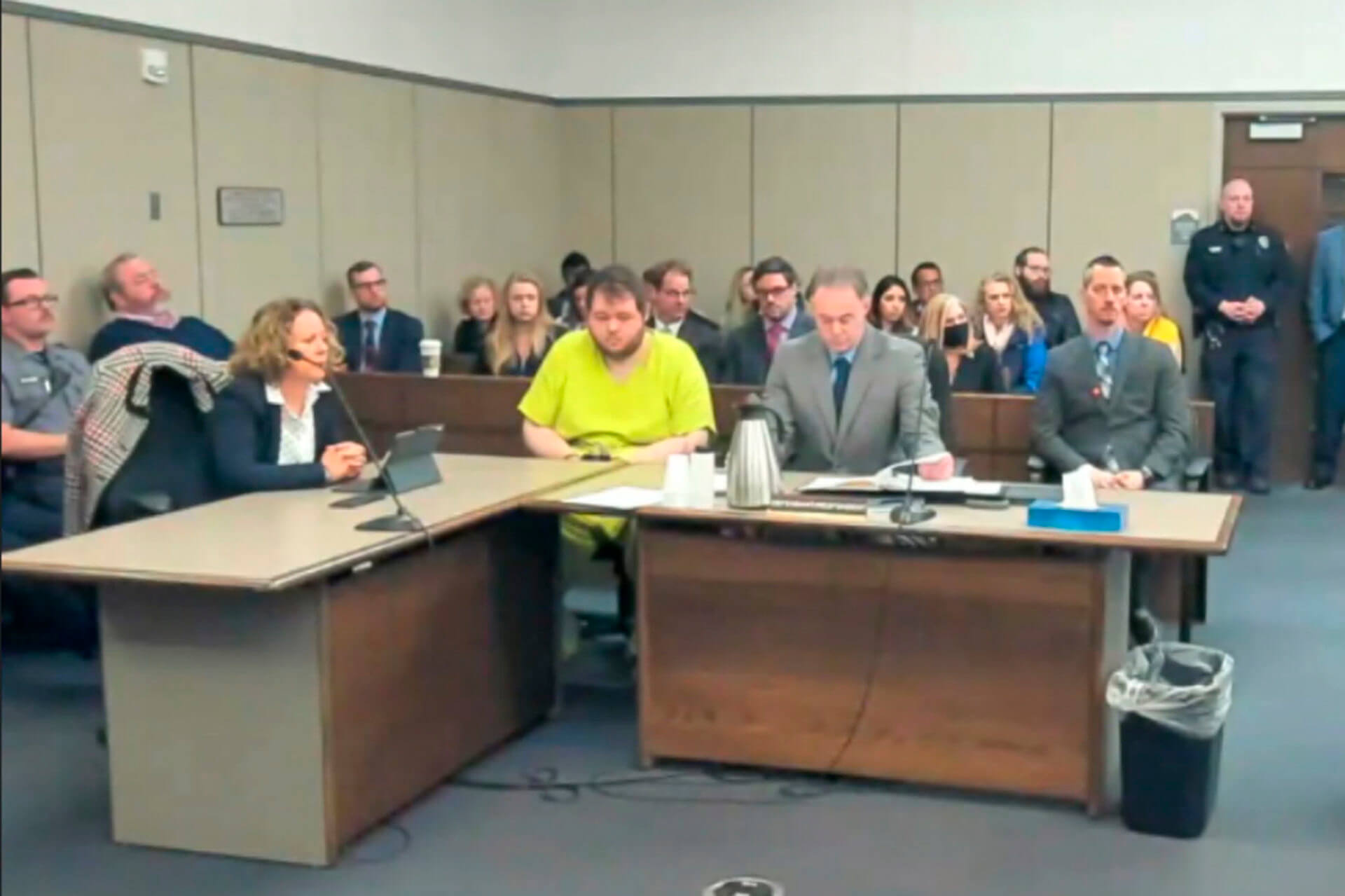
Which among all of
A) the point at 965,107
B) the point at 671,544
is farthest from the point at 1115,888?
the point at 965,107

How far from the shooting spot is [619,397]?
16.6ft

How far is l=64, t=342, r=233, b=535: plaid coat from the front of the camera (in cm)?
430

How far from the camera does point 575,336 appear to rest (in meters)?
5.11

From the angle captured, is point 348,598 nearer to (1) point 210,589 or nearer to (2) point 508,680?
(1) point 210,589

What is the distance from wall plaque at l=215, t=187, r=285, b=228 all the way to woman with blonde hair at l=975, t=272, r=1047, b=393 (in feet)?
10.3

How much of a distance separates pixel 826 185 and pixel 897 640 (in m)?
5.86

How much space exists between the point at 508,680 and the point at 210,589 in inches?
45.2

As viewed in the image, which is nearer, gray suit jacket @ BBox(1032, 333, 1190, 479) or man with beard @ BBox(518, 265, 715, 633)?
man with beard @ BBox(518, 265, 715, 633)

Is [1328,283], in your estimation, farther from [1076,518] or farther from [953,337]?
[1076,518]

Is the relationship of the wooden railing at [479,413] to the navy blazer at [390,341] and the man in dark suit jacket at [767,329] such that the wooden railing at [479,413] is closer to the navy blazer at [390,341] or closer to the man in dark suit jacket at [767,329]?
the man in dark suit jacket at [767,329]

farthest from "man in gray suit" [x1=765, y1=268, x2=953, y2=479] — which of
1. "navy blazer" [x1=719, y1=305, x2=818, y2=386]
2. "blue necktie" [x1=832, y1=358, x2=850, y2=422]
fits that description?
"navy blazer" [x1=719, y1=305, x2=818, y2=386]

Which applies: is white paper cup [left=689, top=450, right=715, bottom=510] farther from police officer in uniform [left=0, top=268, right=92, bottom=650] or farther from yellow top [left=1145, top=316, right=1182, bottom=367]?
yellow top [left=1145, top=316, right=1182, bottom=367]

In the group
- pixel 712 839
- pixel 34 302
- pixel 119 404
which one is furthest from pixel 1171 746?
pixel 119 404

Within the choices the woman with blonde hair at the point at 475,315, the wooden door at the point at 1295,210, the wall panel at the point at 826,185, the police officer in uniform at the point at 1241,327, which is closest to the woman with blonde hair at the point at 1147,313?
the police officer in uniform at the point at 1241,327
